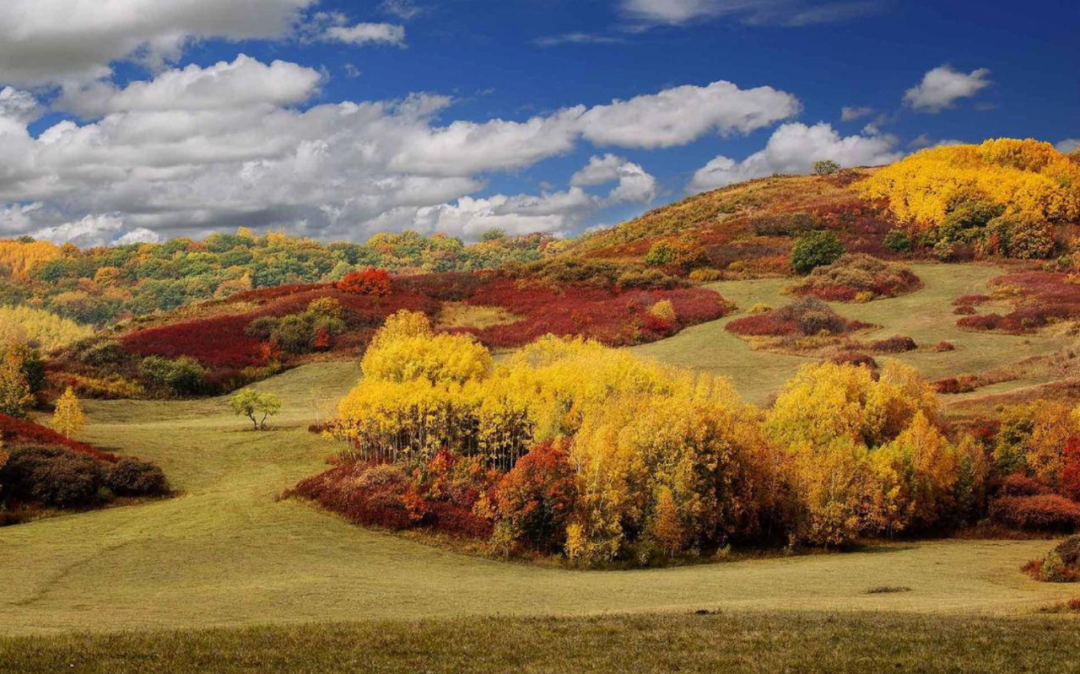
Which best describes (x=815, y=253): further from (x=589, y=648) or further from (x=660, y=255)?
(x=589, y=648)

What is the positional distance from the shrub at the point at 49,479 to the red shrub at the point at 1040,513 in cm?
4869

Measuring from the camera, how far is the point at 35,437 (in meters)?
52.6

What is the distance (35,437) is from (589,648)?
43072 millimetres

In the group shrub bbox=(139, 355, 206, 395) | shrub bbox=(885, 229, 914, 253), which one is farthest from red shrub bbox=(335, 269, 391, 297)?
shrub bbox=(885, 229, 914, 253)

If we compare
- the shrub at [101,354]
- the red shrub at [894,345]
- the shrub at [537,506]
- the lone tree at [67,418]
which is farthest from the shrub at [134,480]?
the red shrub at [894,345]

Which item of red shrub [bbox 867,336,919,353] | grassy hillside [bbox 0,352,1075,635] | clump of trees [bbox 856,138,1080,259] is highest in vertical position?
clump of trees [bbox 856,138,1080,259]

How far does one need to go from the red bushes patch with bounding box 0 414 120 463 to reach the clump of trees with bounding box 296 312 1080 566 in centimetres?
1293

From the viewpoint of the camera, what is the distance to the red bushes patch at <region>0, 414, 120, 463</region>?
169ft

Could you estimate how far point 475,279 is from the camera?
122m

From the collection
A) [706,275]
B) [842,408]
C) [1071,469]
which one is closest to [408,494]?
[842,408]

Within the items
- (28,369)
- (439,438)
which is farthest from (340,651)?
(28,369)

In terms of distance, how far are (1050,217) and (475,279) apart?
81.8 meters

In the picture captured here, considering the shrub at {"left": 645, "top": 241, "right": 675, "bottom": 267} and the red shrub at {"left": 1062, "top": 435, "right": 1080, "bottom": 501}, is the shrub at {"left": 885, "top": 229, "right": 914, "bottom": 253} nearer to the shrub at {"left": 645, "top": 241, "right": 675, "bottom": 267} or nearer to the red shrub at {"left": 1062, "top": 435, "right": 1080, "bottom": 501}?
the shrub at {"left": 645, "top": 241, "right": 675, "bottom": 267}

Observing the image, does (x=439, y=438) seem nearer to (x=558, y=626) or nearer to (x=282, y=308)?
(x=558, y=626)
